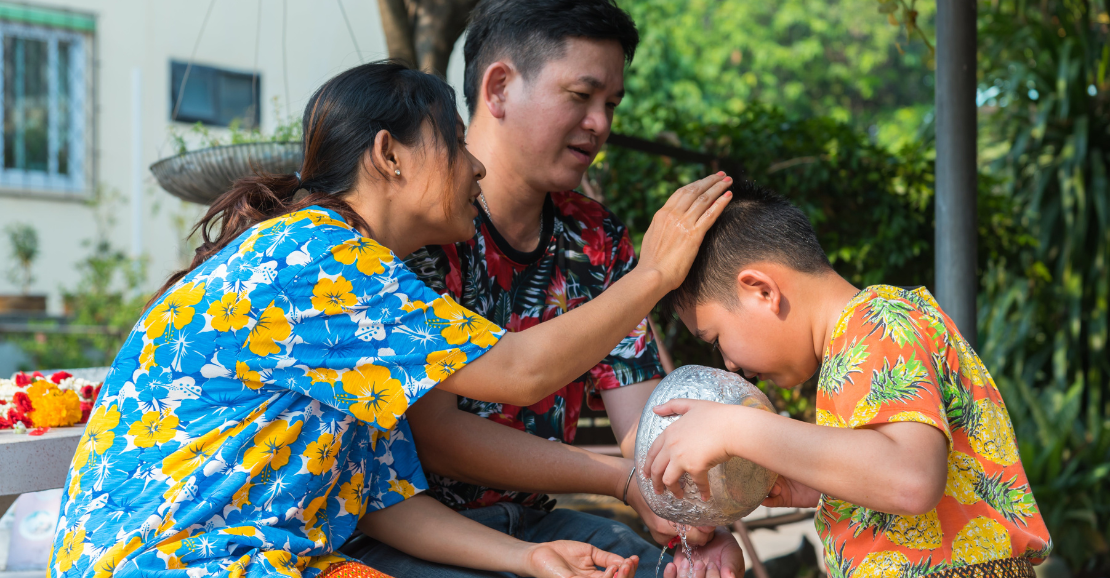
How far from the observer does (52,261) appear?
9.62 m

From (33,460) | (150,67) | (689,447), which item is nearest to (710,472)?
(689,447)

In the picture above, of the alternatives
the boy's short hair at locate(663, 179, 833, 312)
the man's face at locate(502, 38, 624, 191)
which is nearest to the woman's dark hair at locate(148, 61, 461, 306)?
the man's face at locate(502, 38, 624, 191)

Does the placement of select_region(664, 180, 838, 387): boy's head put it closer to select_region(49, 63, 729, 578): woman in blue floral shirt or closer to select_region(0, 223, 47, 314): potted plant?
select_region(49, 63, 729, 578): woman in blue floral shirt

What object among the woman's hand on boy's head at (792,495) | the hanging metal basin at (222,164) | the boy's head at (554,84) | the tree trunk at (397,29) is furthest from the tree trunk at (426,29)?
the woman's hand on boy's head at (792,495)

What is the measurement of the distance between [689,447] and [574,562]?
0.40m

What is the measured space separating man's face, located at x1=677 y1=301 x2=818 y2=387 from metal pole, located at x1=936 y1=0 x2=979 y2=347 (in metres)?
1.39

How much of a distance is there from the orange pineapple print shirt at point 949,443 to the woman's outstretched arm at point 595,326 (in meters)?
0.37

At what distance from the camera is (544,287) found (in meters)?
2.42

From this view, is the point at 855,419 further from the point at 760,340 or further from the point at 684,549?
the point at 684,549

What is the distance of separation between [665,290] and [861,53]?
19.5m

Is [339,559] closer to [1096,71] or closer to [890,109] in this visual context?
[1096,71]

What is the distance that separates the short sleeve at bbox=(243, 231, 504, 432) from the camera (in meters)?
1.55

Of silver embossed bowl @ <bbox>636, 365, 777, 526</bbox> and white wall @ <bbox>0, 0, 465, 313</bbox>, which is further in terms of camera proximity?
white wall @ <bbox>0, 0, 465, 313</bbox>

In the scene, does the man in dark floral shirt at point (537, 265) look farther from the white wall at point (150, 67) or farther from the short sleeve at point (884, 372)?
the white wall at point (150, 67)
